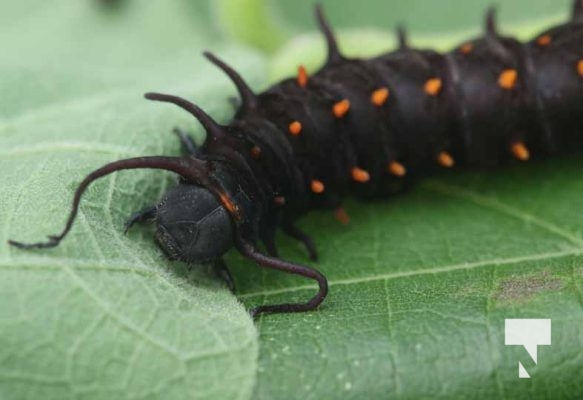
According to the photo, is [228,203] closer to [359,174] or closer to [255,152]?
[255,152]

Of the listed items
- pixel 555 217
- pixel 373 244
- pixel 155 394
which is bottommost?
pixel 155 394

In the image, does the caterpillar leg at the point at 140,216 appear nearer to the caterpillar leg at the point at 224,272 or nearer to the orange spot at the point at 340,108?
the caterpillar leg at the point at 224,272

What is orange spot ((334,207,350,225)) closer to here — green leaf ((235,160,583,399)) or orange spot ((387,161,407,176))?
green leaf ((235,160,583,399))

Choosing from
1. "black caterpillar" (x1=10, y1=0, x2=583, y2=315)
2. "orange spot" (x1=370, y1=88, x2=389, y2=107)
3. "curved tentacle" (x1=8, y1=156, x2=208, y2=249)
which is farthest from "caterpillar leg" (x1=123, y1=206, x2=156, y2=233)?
"orange spot" (x1=370, y1=88, x2=389, y2=107)

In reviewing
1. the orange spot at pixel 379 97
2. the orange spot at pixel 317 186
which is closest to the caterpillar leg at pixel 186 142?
the orange spot at pixel 317 186

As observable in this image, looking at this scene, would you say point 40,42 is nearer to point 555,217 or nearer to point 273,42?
point 273,42

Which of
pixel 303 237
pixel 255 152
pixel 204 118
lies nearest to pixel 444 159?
pixel 303 237

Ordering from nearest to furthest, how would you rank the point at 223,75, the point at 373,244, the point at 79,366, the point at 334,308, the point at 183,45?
the point at 79,366
the point at 334,308
the point at 373,244
the point at 223,75
the point at 183,45

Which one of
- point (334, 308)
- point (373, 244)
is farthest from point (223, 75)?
point (334, 308)
